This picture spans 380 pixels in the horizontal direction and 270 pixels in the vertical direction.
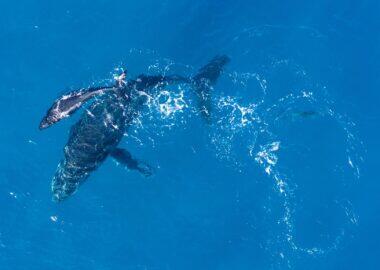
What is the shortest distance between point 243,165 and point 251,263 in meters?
6.03

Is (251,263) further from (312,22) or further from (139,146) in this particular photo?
(312,22)

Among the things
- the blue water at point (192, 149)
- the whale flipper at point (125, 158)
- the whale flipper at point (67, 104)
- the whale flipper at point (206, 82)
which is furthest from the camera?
the whale flipper at point (206, 82)

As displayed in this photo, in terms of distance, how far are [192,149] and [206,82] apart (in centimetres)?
402

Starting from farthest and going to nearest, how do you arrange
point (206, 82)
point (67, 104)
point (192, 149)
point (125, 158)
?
1. point (206, 82)
2. point (192, 149)
3. point (125, 158)
4. point (67, 104)

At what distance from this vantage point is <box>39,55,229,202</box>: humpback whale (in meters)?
28.6

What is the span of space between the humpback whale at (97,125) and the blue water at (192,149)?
836 mm

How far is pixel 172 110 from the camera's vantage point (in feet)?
105

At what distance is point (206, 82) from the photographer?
3262 cm

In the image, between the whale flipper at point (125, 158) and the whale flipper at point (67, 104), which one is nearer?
the whale flipper at point (67, 104)

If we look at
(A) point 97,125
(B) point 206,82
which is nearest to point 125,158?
(A) point 97,125

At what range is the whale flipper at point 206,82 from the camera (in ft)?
106

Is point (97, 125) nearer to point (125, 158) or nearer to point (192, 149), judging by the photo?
point (125, 158)

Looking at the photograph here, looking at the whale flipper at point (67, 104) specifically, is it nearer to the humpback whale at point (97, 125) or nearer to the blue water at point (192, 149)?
the humpback whale at point (97, 125)

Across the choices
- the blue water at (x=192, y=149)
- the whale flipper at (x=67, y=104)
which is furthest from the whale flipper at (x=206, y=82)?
the whale flipper at (x=67, y=104)
